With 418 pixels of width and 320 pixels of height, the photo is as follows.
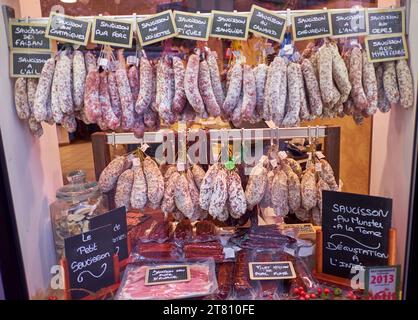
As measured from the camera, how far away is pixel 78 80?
1820mm

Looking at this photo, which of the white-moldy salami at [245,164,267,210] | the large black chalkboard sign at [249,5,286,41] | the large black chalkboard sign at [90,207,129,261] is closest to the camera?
the large black chalkboard sign at [249,5,286,41]

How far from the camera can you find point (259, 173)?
2049 mm

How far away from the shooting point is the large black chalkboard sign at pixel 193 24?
182 cm

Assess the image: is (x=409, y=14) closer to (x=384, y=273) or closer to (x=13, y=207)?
(x=384, y=273)

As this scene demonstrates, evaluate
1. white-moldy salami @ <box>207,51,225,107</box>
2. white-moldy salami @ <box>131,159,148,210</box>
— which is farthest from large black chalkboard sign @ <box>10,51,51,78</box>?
white-moldy salami @ <box>207,51,225,107</box>

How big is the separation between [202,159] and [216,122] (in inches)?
20.2

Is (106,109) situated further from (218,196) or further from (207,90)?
(218,196)

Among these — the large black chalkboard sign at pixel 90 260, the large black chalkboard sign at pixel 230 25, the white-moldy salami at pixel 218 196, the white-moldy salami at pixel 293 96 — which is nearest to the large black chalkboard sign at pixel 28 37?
the large black chalkboard sign at pixel 230 25

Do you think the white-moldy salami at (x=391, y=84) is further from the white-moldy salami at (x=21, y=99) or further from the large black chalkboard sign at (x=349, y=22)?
the white-moldy salami at (x=21, y=99)

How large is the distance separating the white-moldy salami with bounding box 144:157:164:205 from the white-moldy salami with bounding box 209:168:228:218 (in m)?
0.30

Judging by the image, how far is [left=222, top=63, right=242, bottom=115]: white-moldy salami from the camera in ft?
5.99

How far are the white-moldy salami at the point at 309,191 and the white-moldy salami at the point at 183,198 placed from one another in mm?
628

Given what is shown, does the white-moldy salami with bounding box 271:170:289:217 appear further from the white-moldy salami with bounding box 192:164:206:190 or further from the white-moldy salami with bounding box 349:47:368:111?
the white-moldy salami with bounding box 349:47:368:111

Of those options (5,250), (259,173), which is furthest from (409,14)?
(5,250)
